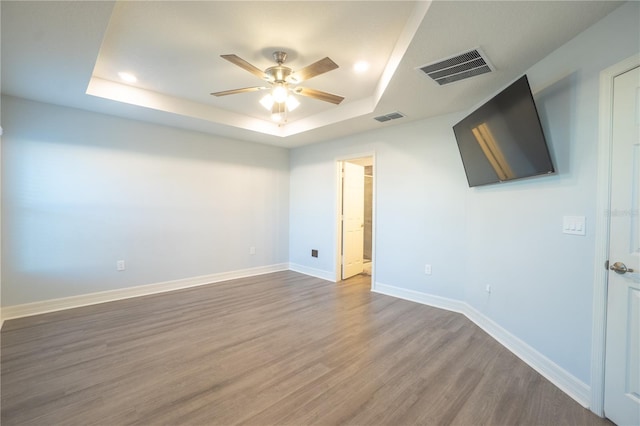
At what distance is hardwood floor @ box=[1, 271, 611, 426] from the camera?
5.46 ft

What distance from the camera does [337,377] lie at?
2.03m

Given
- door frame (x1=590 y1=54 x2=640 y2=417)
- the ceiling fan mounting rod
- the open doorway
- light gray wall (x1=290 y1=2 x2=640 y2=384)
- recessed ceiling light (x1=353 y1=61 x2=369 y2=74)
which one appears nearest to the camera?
door frame (x1=590 y1=54 x2=640 y2=417)

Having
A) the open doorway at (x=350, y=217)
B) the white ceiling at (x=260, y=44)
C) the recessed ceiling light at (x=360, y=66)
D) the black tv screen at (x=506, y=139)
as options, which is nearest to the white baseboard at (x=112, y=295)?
the open doorway at (x=350, y=217)

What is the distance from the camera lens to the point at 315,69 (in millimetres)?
2193

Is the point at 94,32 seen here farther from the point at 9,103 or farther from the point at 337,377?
the point at 337,377

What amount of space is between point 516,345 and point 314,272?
3287 millimetres

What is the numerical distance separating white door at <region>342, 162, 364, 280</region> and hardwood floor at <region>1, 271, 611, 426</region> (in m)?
1.60

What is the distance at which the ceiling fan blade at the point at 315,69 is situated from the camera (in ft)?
6.76

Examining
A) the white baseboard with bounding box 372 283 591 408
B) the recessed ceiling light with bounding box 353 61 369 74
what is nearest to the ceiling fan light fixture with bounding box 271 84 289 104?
the recessed ceiling light with bounding box 353 61 369 74

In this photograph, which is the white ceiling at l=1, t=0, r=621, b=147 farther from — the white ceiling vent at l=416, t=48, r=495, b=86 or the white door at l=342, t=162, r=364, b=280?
the white door at l=342, t=162, r=364, b=280

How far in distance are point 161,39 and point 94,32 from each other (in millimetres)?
463

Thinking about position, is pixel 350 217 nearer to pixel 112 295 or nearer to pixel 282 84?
pixel 282 84

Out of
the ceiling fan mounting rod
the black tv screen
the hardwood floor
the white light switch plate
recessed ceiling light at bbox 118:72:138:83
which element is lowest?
Answer: the hardwood floor

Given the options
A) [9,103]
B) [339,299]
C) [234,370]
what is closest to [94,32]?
[9,103]
